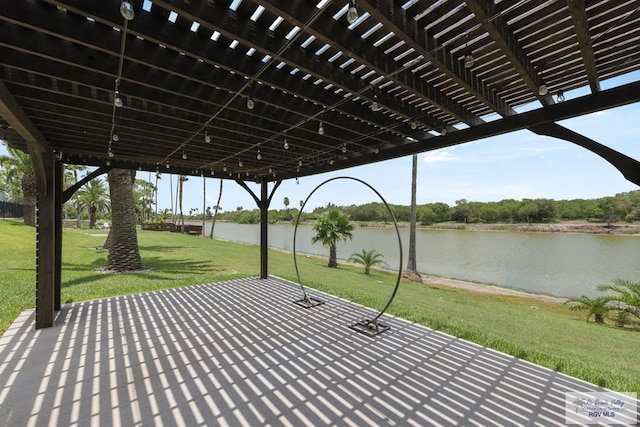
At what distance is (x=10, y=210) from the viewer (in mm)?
25594

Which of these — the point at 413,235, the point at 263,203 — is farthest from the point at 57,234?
the point at 413,235

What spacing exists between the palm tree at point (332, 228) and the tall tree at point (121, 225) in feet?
23.3

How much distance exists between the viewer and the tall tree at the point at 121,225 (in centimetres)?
843

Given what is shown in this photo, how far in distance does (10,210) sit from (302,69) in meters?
36.4

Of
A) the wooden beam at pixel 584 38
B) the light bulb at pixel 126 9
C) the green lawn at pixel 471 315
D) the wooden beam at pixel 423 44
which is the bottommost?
the green lawn at pixel 471 315

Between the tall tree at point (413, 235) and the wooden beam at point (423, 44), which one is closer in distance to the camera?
the wooden beam at point (423, 44)

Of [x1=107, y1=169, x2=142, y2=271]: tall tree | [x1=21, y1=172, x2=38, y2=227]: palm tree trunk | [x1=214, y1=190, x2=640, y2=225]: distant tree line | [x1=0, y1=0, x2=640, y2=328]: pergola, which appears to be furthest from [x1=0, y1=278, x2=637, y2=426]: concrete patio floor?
[x1=214, y1=190, x2=640, y2=225]: distant tree line

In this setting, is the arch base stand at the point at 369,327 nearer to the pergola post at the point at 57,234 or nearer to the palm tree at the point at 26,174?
the pergola post at the point at 57,234

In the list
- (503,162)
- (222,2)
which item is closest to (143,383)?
(222,2)

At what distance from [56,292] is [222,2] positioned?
5.34 metres

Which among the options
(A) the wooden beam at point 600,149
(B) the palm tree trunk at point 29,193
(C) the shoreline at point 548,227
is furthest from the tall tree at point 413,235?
(B) the palm tree trunk at point 29,193

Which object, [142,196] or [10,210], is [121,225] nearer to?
[10,210]

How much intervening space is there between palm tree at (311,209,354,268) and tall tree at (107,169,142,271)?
7.10m

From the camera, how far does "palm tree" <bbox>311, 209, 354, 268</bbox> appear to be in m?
12.9
